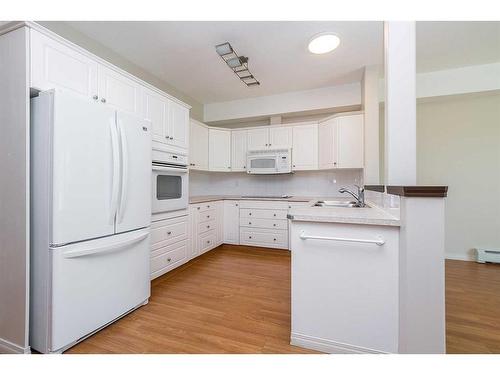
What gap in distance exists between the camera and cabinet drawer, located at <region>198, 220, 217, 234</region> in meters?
3.48

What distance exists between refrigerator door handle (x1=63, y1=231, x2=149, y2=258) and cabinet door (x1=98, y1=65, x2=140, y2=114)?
1.19 m

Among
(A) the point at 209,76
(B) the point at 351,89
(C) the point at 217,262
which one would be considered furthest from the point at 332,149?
(C) the point at 217,262

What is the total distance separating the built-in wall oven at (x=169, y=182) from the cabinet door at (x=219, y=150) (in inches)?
53.1

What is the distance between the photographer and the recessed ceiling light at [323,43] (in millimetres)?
2477

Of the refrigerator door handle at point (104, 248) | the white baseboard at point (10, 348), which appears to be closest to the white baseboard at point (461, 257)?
the refrigerator door handle at point (104, 248)

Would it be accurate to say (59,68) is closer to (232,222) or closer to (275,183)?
(232,222)

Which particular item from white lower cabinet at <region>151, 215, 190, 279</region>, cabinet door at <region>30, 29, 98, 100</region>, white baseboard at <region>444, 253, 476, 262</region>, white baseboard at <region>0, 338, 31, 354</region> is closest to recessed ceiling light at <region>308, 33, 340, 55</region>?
cabinet door at <region>30, 29, 98, 100</region>

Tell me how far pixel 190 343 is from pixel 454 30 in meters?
3.79

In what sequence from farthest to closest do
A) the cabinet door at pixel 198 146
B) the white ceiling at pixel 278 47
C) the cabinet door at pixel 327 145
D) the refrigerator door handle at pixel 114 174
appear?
the cabinet door at pixel 198 146 < the cabinet door at pixel 327 145 < the white ceiling at pixel 278 47 < the refrigerator door handle at pixel 114 174

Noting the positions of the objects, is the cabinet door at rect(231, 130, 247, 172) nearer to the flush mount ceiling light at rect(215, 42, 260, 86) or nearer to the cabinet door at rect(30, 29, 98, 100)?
the flush mount ceiling light at rect(215, 42, 260, 86)

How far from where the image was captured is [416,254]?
1158mm

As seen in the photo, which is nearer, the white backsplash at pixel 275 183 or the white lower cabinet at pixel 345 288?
the white lower cabinet at pixel 345 288

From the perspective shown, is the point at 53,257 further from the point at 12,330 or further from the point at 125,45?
the point at 125,45

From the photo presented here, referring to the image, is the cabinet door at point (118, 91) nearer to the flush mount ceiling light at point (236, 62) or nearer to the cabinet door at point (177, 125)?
the cabinet door at point (177, 125)
